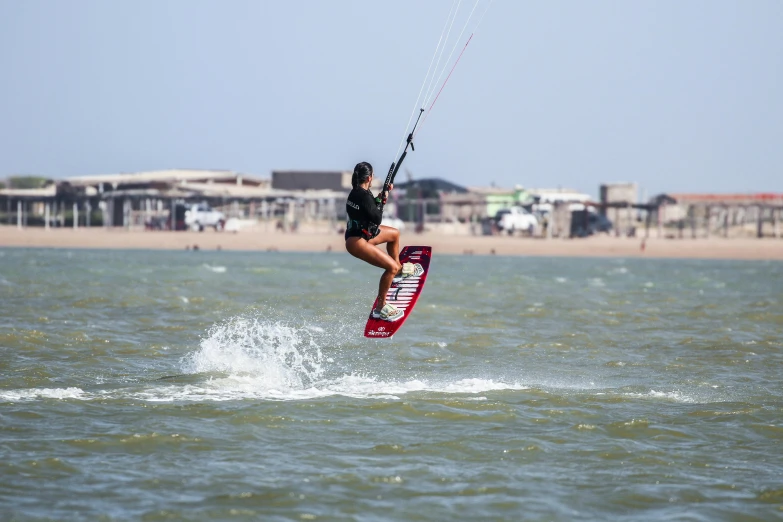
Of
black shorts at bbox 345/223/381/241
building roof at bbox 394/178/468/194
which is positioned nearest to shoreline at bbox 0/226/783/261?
building roof at bbox 394/178/468/194

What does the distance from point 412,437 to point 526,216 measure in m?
55.4

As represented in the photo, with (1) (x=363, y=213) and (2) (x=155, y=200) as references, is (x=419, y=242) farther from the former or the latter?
(1) (x=363, y=213)

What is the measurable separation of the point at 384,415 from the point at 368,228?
2165mm

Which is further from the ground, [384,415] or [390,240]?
[390,240]

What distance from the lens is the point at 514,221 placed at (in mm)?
63625

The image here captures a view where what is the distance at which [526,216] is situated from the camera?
64125mm

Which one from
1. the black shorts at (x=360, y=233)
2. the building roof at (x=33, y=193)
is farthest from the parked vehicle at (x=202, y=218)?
the black shorts at (x=360, y=233)

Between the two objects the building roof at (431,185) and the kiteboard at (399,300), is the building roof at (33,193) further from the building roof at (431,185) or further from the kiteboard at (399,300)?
the kiteboard at (399,300)

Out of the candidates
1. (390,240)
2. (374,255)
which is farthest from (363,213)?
(390,240)

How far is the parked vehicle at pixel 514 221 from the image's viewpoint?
209 ft

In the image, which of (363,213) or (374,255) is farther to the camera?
(374,255)

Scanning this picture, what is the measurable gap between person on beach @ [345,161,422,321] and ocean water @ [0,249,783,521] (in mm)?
1446

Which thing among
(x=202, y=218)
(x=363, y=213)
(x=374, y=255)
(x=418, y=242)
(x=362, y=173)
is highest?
(x=362, y=173)

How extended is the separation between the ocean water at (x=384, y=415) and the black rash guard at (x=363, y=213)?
5.80ft
